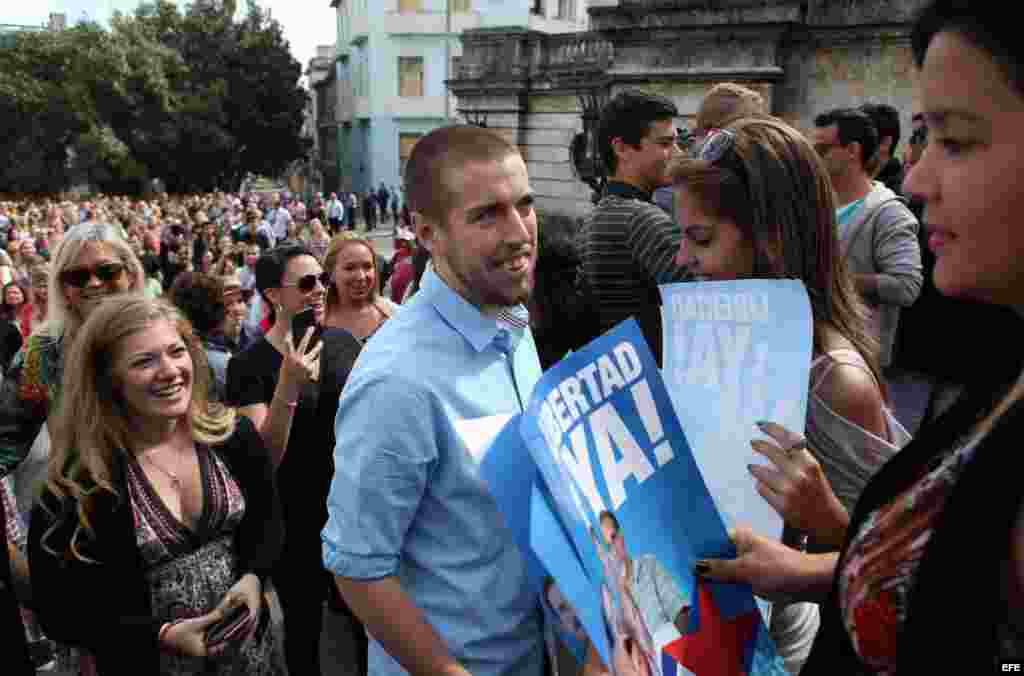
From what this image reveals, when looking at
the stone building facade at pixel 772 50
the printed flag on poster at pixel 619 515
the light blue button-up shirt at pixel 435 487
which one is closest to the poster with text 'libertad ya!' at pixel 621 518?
the printed flag on poster at pixel 619 515

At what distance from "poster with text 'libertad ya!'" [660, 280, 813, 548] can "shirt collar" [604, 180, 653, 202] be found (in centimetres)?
194

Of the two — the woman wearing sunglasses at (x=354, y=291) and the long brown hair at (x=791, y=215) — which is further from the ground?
the long brown hair at (x=791, y=215)

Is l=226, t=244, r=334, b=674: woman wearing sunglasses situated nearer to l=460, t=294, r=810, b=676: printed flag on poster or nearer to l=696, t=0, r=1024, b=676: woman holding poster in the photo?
l=460, t=294, r=810, b=676: printed flag on poster

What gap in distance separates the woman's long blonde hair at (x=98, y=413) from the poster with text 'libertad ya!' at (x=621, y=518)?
4.81 ft

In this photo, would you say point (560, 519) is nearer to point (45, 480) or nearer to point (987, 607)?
point (987, 607)

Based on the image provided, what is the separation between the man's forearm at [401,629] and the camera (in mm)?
1696

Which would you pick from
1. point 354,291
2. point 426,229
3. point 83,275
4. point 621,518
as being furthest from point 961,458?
point 354,291

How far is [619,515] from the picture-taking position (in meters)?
1.31

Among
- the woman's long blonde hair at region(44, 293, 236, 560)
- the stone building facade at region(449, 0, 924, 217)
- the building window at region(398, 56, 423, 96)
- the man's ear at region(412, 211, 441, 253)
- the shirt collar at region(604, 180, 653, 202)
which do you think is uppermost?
the building window at region(398, 56, 423, 96)

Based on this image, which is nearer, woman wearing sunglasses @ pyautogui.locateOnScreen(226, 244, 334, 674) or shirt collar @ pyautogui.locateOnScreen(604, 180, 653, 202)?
woman wearing sunglasses @ pyautogui.locateOnScreen(226, 244, 334, 674)

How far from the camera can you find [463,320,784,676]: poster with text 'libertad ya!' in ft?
4.07

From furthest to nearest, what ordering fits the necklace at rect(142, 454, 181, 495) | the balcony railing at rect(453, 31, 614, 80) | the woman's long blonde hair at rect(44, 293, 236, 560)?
the balcony railing at rect(453, 31, 614, 80), the necklace at rect(142, 454, 181, 495), the woman's long blonde hair at rect(44, 293, 236, 560)

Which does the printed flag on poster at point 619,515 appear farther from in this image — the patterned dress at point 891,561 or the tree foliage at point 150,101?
the tree foliage at point 150,101

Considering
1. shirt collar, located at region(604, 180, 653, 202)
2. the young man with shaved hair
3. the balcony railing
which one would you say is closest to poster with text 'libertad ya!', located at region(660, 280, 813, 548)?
the young man with shaved hair
